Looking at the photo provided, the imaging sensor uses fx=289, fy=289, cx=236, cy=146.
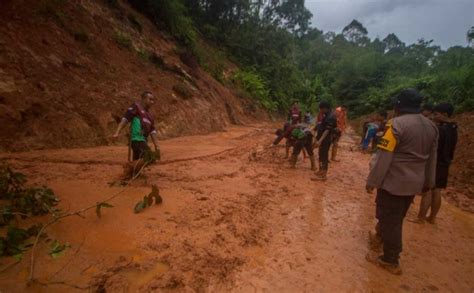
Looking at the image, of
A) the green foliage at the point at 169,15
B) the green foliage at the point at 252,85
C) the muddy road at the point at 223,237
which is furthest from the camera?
the green foliage at the point at 252,85

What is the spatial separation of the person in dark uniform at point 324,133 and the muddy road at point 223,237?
1.32 ft

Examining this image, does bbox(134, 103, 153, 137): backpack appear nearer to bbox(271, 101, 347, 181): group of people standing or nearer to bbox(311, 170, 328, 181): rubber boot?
bbox(271, 101, 347, 181): group of people standing

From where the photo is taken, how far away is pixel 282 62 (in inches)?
1039

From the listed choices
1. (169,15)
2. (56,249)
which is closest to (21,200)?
(56,249)

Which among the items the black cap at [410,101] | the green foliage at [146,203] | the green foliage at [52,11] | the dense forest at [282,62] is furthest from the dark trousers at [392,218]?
the dense forest at [282,62]

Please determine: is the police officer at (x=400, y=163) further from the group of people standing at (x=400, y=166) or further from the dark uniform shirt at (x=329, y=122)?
the dark uniform shirt at (x=329, y=122)

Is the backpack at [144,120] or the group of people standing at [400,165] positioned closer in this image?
the group of people standing at [400,165]

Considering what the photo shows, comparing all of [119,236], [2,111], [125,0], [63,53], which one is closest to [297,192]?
[119,236]

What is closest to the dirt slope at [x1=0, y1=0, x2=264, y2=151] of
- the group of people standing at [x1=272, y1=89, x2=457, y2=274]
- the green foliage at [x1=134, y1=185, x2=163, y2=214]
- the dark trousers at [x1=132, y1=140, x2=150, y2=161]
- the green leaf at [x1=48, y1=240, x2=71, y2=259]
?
the dark trousers at [x1=132, y1=140, x2=150, y2=161]

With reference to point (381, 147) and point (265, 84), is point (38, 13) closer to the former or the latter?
point (381, 147)

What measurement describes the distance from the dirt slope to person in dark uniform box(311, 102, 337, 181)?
549cm

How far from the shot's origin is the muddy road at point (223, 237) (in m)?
2.67

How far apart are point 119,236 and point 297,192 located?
11.2ft

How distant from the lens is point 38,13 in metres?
8.16
